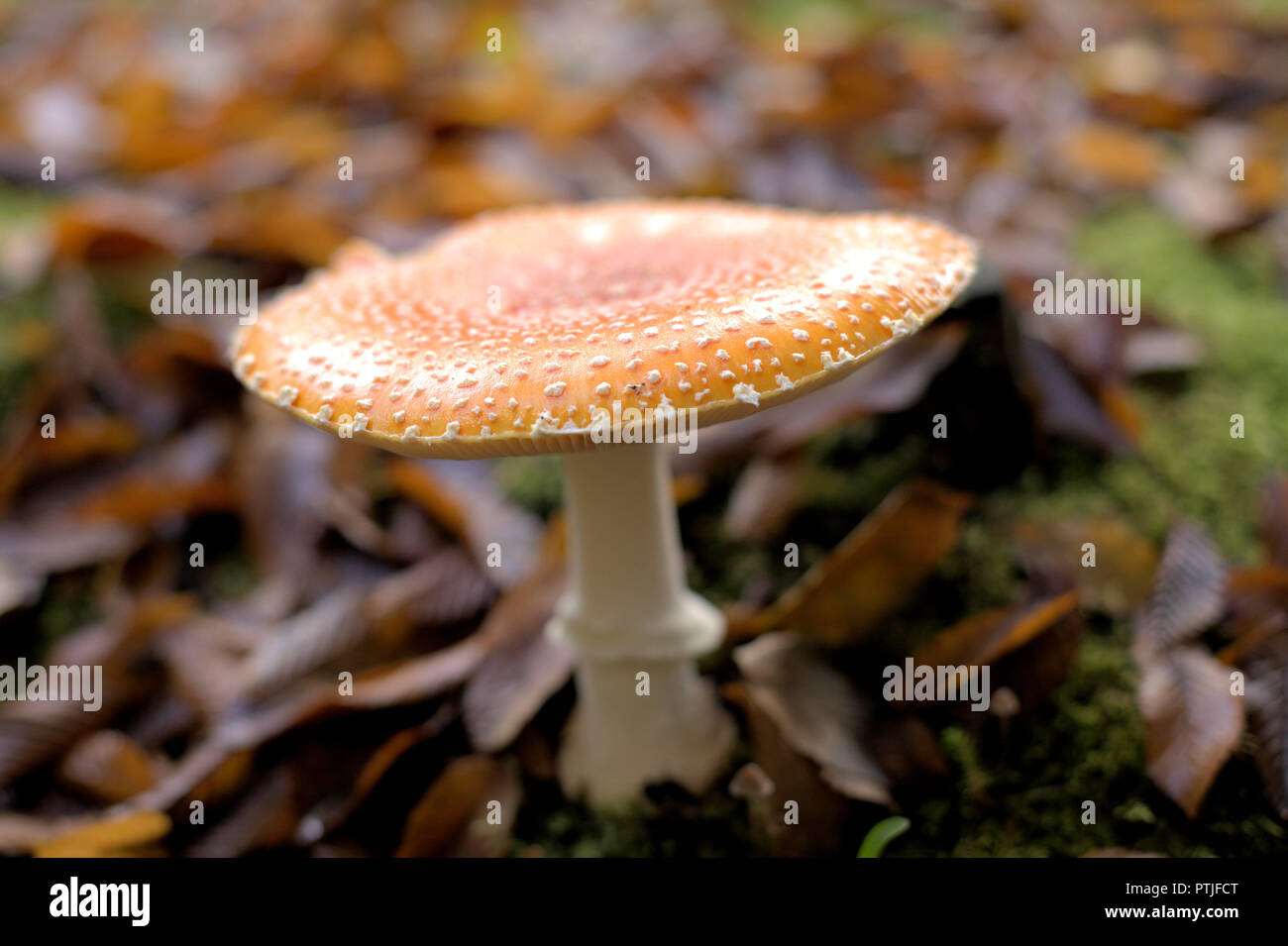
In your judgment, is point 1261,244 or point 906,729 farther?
point 1261,244

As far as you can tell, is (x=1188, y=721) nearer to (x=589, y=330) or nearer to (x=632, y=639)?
(x=632, y=639)

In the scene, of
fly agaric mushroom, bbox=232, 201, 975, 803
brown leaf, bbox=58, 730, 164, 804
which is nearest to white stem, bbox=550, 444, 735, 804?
fly agaric mushroom, bbox=232, 201, 975, 803

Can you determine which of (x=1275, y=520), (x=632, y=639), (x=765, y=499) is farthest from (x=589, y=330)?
(x=1275, y=520)

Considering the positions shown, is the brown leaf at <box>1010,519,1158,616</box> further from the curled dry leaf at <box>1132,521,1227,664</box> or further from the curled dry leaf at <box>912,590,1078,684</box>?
the curled dry leaf at <box>912,590,1078,684</box>

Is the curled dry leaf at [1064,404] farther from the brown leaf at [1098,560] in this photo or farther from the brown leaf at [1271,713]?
the brown leaf at [1271,713]

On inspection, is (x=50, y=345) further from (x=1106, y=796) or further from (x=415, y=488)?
(x=1106, y=796)

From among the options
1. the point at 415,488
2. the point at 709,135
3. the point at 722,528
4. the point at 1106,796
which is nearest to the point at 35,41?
the point at 709,135
